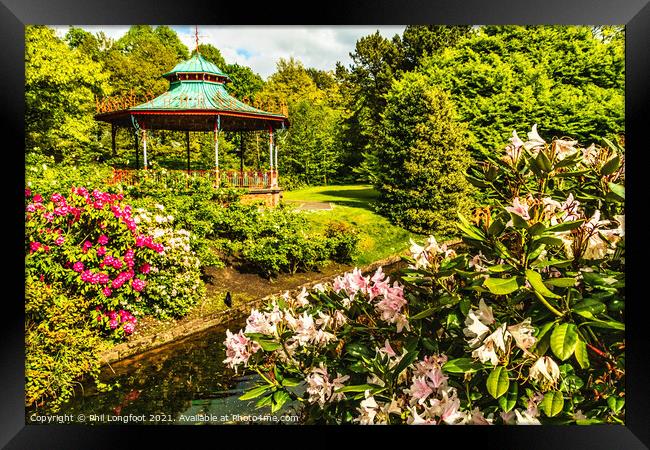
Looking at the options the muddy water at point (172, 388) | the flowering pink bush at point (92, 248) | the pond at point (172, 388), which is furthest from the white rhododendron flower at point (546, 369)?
the flowering pink bush at point (92, 248)

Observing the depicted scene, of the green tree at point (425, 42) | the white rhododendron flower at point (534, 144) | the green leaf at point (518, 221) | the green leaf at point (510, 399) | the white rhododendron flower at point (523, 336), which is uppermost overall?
the green tree at point (425, 42)

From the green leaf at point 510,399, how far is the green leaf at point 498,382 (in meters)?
0.11

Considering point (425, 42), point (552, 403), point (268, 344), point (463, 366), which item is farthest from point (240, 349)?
point (425, 42)

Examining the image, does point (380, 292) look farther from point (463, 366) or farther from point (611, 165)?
point (611, 165)

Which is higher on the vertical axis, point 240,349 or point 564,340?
point 564,340

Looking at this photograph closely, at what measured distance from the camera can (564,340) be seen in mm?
1175

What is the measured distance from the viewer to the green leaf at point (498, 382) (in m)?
1.16

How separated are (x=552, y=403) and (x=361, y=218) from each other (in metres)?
9.47

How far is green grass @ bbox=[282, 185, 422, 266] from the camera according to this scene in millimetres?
8992

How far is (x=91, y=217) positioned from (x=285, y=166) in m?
9.06

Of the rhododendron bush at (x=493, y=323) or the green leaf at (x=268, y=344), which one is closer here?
the rhododendron bush at (x=493, y=323)

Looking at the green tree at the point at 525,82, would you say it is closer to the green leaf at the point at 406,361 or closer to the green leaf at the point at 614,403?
the green leaf at the point at 614,403

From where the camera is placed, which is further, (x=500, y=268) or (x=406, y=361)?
(x=406, y=361)
